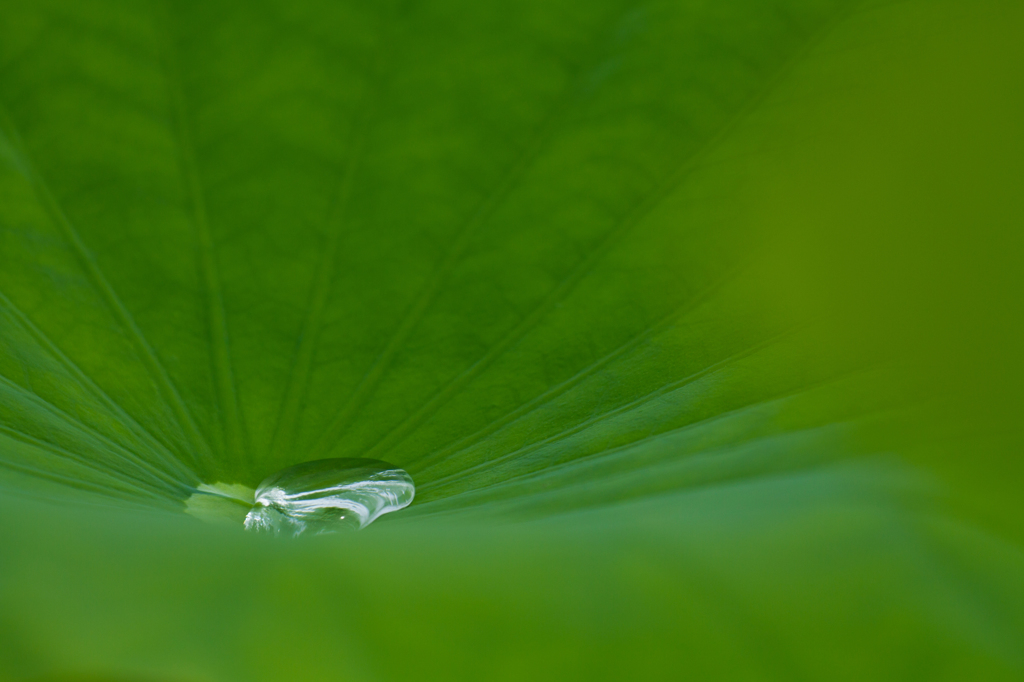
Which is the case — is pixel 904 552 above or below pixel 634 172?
below

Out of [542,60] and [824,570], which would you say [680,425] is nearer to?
[824,570]

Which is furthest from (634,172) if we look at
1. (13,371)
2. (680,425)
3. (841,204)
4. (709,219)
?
(13,371)

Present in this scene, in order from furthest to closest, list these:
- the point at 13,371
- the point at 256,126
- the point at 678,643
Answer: the point at 678,643, the point at 13,371, the point at 256,126

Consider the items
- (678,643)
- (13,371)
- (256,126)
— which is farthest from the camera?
(678,643)

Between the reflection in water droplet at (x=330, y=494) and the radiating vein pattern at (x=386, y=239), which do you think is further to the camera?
the reflection in water droplet at (x=330, y=494)

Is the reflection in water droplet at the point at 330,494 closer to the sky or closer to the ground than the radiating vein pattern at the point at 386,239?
closer to the ground
